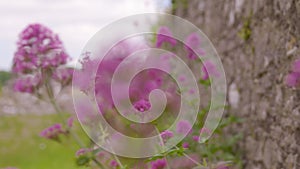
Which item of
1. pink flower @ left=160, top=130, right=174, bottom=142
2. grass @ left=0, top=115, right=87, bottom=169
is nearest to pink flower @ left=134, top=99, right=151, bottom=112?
pink flower @ left=160, top=130, right=174, bottom=142

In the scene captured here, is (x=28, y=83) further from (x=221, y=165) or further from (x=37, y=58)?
(x=221, y=165)

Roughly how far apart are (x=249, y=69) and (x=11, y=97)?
9869 millimetres

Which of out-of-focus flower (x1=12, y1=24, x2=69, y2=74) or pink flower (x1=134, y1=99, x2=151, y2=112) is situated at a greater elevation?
out-of-focus flower (x1=12, y1=24, x2=69, y2=74)

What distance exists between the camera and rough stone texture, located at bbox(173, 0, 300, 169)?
8.44ft

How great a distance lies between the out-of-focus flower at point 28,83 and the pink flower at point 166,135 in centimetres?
96

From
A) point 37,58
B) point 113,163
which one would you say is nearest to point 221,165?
point 113,163

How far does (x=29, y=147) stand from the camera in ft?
30.5

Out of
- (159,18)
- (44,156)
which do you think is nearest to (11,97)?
(44,156)

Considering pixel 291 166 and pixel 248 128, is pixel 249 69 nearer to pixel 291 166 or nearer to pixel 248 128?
pixel 248 128

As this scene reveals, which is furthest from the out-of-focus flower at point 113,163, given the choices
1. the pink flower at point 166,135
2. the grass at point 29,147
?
the grass at point 29,147

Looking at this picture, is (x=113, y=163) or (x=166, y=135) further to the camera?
(x=113, y=163)

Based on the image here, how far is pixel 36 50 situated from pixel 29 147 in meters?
7.08

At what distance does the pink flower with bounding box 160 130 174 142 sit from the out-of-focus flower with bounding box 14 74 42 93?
3.15ft

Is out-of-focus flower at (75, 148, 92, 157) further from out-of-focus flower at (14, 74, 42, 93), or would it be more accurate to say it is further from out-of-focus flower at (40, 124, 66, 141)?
out-of-focus flower at (14, 74, 42, 93)
